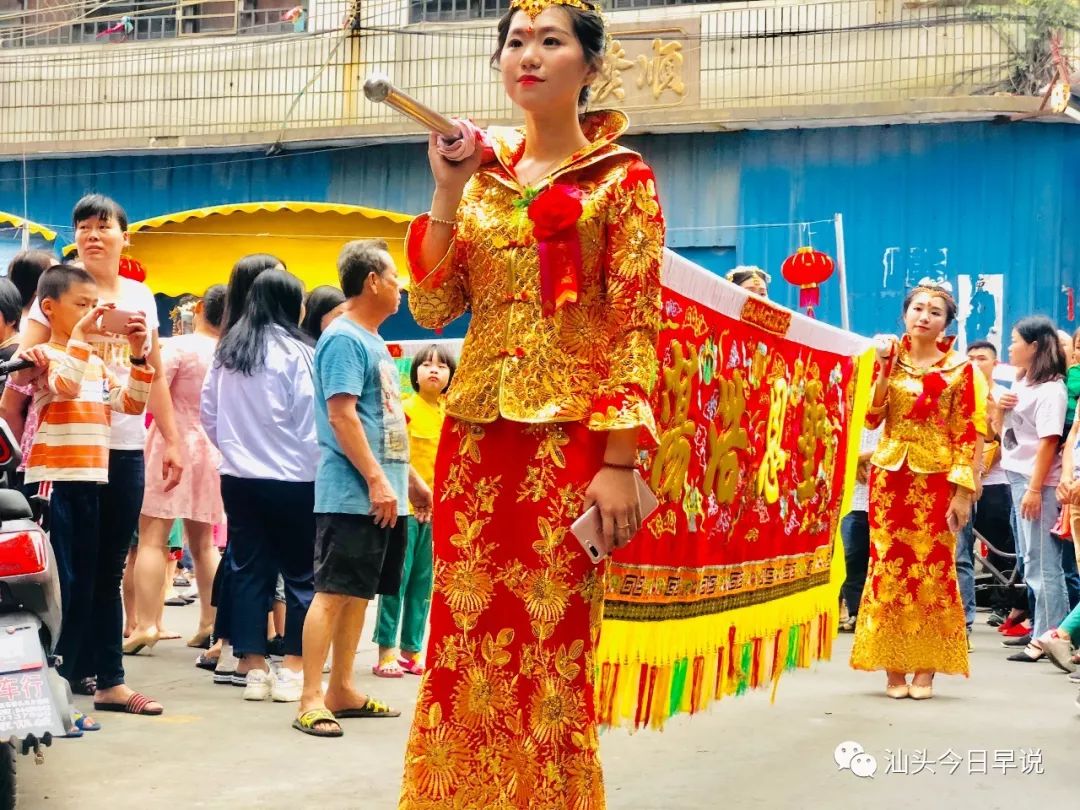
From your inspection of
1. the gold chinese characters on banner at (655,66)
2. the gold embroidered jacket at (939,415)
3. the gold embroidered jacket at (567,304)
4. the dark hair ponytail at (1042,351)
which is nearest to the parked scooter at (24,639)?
the gold embroidered jacket at (567,304)

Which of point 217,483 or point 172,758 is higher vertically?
point 217,483

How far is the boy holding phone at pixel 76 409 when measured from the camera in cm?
518

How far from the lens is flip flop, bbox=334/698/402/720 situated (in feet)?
19.5

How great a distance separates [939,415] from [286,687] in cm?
311

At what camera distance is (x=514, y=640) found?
11.2 ft

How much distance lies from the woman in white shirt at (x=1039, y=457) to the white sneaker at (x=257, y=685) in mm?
4337

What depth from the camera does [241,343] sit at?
6.38 meters

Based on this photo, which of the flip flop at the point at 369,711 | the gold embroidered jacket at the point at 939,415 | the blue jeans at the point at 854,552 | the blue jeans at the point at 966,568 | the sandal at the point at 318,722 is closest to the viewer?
the sandal at the point at 318,722

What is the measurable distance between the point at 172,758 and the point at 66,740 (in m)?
0.45

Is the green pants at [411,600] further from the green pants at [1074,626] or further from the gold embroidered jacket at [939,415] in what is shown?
the green pants at [1074,626]

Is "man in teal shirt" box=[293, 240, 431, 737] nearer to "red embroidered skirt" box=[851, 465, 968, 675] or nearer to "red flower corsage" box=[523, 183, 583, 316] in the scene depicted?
"red flower corsage" box=[523, 183, 583, 316]

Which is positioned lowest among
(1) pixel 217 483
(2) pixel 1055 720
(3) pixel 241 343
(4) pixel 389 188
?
(2) pixel 1055 720

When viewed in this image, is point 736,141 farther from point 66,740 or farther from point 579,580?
point 579,580

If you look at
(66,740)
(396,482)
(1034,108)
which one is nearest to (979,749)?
(396,482)
